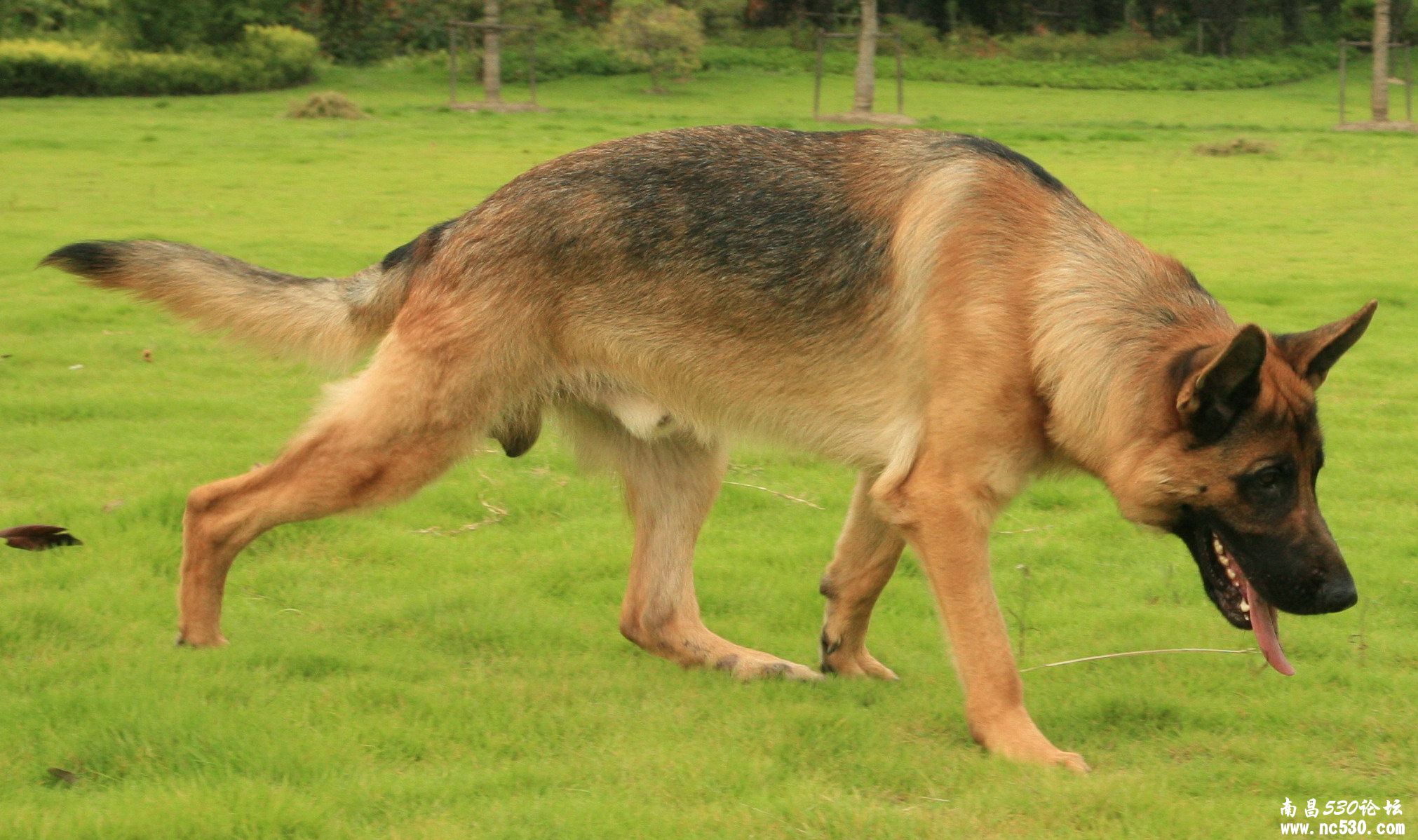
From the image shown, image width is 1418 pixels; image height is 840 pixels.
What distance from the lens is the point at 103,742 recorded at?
4.34m

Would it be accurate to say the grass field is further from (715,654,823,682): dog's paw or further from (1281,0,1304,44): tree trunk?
(1281,0,1304,44): tree trunk

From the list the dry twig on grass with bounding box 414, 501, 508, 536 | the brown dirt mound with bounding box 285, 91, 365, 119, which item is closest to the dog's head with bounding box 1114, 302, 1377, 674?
the dry twig on grass with bounding box 414, 501, 508, 536

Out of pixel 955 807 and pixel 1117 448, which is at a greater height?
pixel 1117 448

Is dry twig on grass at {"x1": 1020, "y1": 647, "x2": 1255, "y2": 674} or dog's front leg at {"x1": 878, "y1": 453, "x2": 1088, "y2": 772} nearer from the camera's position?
dog's front leg at {"x1": 878, "y1": 453, "x2": 1088, "y2": 772}

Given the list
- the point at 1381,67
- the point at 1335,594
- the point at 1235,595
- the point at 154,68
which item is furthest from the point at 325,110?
the point at 1335,594

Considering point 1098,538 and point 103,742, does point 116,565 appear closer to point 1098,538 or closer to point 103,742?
point 103,742

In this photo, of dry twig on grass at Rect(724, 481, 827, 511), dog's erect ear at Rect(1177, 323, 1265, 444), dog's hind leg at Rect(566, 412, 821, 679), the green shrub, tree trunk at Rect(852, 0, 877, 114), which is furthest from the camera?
the green shrub

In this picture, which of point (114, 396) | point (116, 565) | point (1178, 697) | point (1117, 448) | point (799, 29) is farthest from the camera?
point (799, 29)

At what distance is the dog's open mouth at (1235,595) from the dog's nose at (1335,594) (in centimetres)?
18

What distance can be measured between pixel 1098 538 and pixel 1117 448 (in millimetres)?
2490

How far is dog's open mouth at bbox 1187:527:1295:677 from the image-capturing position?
450 cm

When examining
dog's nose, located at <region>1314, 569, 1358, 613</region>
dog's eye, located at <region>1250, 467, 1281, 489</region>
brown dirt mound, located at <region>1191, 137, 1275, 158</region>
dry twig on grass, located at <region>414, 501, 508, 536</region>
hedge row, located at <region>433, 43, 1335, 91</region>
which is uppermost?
hedge row, located at <region>433, 43, 1335, 91</region>

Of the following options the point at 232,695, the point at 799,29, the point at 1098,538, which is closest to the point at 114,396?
the point at 232,695

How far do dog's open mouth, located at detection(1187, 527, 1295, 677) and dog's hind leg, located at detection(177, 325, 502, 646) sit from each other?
7.75ft
